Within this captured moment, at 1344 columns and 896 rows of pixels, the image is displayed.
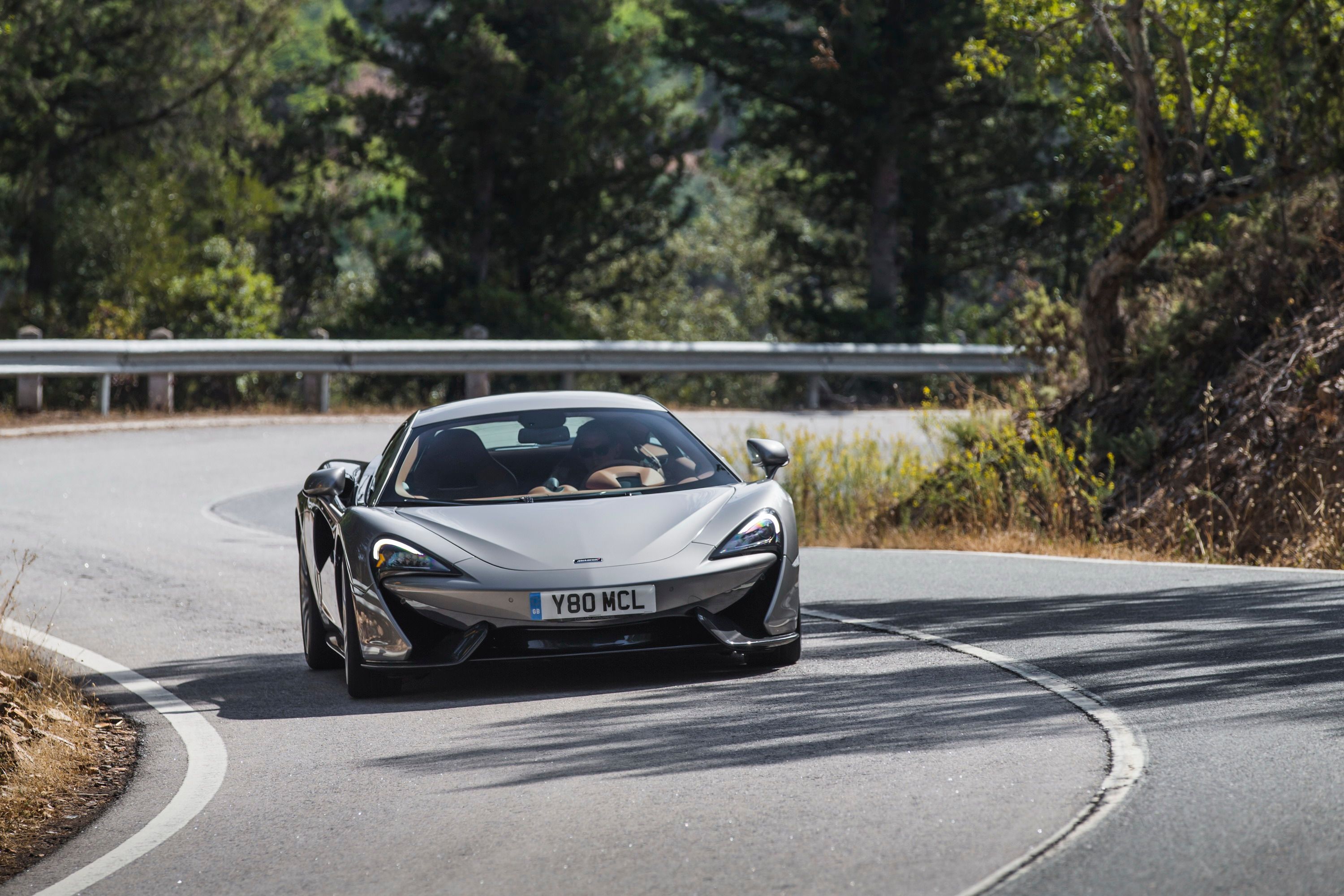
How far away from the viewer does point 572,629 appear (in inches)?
320

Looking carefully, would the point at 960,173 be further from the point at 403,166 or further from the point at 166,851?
the point at 166,851

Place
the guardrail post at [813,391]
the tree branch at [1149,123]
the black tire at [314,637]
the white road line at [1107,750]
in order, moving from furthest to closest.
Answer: the guardrail post at [813,391], the tree branch at [1149,123], the black tire at [314,637], the white road line at [1107,750]

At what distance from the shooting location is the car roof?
9.69 m

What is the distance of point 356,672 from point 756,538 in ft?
6.20

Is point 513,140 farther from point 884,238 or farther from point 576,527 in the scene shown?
point 576,527

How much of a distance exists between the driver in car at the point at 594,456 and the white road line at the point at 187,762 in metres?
2.09

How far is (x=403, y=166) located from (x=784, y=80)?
8773mm

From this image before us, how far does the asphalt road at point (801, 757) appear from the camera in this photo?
17.7 ft

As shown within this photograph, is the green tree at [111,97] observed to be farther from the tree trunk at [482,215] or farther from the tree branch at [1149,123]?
the tree branch at [1149,123]

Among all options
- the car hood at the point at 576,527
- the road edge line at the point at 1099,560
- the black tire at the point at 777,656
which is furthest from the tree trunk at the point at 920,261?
the car hood at the point at 576,527

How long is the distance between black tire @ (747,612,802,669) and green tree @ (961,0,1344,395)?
27.4 feet

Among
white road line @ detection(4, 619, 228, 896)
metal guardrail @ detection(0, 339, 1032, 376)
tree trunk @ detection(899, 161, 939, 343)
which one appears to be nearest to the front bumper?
white road line @ detection(4, 619, 228, 896)

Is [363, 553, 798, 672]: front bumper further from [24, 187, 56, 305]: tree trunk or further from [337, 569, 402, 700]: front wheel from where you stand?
[24, 187, 56, 305]: tree trunk

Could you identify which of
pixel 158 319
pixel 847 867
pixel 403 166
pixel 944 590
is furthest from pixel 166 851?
pixel 403 166
